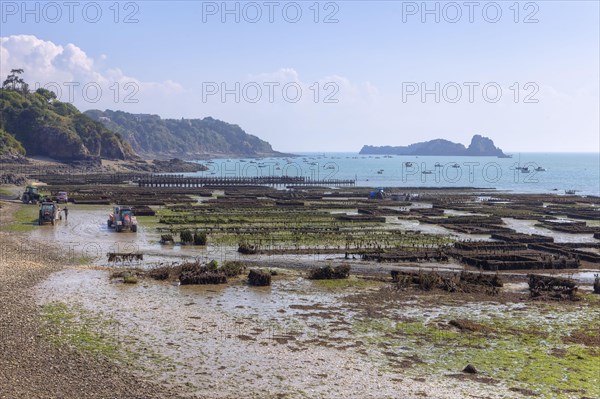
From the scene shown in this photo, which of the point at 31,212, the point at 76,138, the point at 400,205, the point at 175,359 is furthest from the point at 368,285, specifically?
the point at 76,138

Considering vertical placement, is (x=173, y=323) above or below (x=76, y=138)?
below

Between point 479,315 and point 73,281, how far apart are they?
16913 mm

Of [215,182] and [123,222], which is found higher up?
[215,182]

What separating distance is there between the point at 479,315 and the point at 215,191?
250ft

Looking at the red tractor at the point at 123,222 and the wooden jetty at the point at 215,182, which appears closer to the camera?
the red tractor at the point at 123,222

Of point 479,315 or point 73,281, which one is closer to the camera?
point 479,315

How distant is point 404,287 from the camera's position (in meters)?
28.2

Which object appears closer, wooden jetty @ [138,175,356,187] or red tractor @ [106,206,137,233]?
red tractor @ [106,206,137,233]

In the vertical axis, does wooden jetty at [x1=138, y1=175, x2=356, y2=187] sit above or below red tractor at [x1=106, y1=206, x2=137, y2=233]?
above

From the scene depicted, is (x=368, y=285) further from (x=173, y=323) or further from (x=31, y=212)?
(x=31, y=212)

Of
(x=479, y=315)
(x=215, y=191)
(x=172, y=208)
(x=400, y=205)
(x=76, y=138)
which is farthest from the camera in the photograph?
(x=76, y=138)

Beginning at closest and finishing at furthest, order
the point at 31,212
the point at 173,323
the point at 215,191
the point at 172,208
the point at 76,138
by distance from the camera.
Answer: the point at 173,323 < the point at 31,212 < the point at 172,208 < the point at 215,191 < the point at 76,138

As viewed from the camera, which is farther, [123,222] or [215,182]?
[215,182]

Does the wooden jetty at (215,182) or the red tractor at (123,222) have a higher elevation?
the wooden jetty at (215,182)
